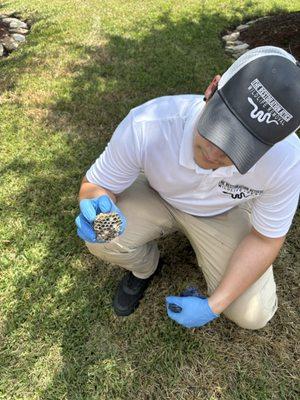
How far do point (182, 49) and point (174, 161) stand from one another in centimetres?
372

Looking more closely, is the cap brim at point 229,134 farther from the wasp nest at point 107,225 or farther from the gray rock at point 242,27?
the gray rock at point 242,27

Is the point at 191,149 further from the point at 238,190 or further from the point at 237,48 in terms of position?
the point at 237,48

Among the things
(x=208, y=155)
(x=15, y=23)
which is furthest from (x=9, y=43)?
(x=208, y=155)

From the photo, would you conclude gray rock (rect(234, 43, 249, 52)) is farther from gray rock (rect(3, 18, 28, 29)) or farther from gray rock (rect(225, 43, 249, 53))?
gray rock (rect(3, 18, 28, 29))

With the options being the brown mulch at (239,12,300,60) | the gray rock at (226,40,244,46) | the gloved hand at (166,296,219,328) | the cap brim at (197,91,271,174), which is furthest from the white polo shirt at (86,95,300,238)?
the gray rock at (226,40,244,46)

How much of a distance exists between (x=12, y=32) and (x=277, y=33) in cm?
347

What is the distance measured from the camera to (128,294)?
2504 millimetres

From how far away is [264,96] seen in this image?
1454 mm

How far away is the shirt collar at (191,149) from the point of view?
184 cm

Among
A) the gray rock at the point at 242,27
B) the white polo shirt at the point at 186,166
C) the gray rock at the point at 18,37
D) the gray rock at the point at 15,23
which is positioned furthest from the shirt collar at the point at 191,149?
the gray rock at the point at 15,23

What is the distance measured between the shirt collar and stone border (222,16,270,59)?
3.72 meters

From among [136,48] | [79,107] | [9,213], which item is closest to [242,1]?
[136,48]

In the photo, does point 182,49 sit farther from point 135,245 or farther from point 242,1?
point 135,245

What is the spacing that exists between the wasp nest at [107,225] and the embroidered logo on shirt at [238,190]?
50 centimetres
